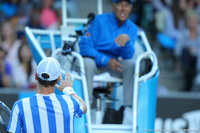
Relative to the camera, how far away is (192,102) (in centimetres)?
840

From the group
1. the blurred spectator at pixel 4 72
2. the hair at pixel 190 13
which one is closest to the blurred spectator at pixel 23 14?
the blurred spectator at pixel 4 72

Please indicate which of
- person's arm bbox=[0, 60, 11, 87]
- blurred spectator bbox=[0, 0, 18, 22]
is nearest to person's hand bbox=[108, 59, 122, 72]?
person's arm bbox=[0, 60, 11, 87]

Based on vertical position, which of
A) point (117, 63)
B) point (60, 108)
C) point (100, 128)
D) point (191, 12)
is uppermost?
point (191, 12)

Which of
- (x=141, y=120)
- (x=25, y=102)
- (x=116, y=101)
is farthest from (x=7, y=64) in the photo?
(x=25, y=102)

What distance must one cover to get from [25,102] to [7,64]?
213 inches

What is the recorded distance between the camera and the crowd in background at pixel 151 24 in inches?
382

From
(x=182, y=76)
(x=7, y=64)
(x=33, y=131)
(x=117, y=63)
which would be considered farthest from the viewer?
(x=182, y=76)

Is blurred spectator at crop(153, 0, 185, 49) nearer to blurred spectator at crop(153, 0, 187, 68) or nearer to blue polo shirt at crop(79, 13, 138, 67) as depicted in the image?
blurred spectator at crop(153, 0, 187, 68)

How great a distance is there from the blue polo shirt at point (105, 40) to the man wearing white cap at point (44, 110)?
1936 millimetres

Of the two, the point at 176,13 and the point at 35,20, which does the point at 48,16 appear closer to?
the point at 35,20

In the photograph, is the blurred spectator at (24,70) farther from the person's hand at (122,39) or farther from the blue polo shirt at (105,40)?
the person's hand at (122,39)

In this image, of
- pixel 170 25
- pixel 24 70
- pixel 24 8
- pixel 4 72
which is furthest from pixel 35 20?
pixel 170 25

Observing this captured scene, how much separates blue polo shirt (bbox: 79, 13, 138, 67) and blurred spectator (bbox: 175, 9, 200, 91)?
3.89 meters

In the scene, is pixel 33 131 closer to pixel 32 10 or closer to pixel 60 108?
pixel 60 108
